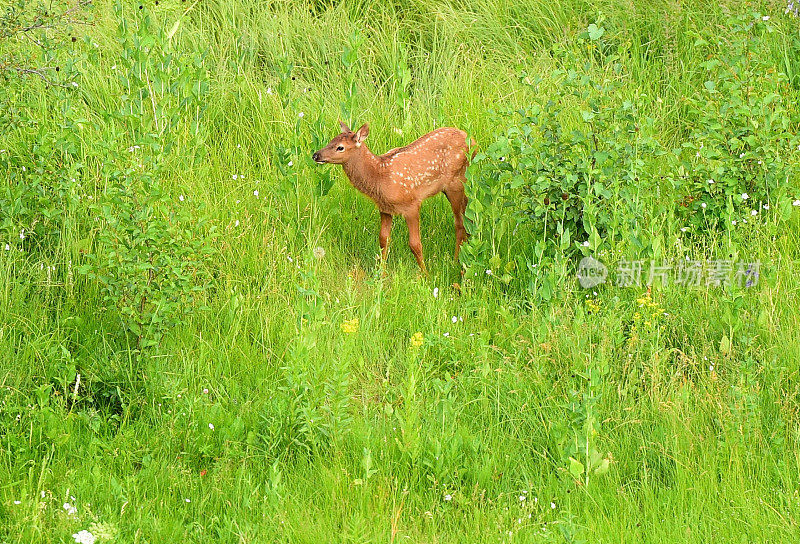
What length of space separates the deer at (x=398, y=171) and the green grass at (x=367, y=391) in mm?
338

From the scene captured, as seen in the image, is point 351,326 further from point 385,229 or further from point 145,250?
point 385,229

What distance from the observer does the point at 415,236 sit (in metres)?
5.96

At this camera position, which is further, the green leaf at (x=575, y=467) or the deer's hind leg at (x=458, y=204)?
the deer's hind leg at (x=458, y=204)

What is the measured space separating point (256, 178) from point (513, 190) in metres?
1.78

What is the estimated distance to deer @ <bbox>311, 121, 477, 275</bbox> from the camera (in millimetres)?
5906

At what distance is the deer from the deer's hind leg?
5 cm

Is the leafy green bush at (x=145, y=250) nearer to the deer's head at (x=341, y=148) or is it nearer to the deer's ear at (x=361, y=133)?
the deer's head at (x=341, y=148)

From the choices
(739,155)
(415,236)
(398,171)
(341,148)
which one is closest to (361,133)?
(341,148)

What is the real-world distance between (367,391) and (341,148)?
5.35ft

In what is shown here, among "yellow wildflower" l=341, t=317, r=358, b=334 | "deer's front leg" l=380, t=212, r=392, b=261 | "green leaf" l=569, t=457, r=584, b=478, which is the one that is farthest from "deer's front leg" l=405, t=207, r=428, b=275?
"green leaf" l=569, t=457, r=584, b=478

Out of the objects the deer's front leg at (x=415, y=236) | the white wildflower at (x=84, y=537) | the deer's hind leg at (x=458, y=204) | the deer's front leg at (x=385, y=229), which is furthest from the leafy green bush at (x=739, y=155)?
the white wildflower at (x=84, y=537)

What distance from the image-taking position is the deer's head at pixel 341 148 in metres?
5.84

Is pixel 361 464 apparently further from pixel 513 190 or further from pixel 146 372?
pixel 513 190

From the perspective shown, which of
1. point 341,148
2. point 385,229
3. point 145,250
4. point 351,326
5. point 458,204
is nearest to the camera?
point 351,326
